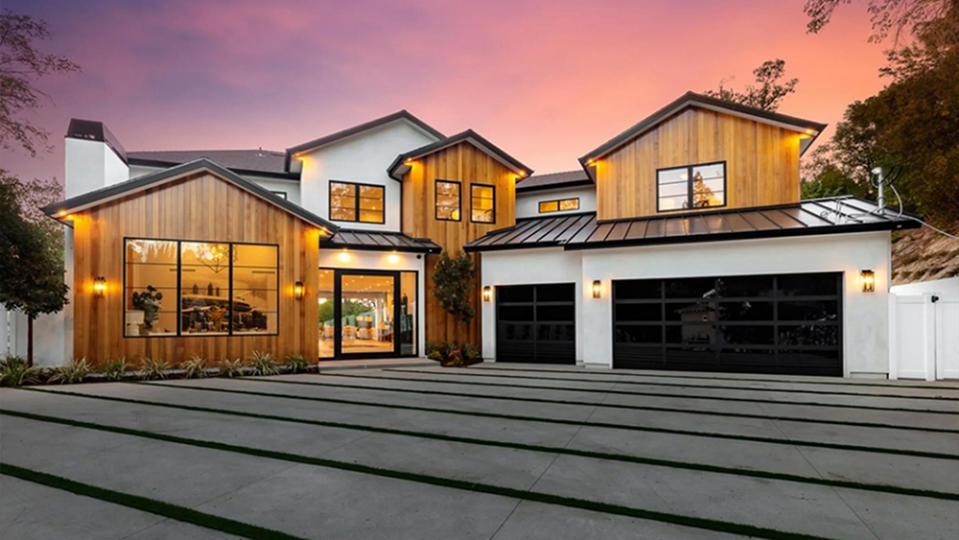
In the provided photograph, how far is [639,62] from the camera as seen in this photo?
18.3 m

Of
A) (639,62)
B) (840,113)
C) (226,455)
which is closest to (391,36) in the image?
(639,62)

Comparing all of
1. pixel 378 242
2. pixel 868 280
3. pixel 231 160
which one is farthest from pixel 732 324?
pixel 231 160

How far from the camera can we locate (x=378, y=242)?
502 inches

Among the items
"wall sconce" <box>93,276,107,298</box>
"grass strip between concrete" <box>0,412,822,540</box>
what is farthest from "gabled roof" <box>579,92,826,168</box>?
"wall sconce" <box>93,276,107,298</box>

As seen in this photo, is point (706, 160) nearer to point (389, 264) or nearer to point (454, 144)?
point (454, 144)

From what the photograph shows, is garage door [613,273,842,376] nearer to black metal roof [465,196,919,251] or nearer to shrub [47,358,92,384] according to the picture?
black metal roof [465,196,919,251]

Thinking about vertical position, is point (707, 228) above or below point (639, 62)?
below

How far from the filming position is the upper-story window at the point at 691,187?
1206 centimetres

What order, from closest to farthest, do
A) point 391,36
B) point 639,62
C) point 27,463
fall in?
point 27,463, point 391,36, point 639,62

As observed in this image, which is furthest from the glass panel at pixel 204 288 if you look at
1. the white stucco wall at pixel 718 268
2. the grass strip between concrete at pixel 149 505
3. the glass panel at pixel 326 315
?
the white stucco wall at pixel 718 268

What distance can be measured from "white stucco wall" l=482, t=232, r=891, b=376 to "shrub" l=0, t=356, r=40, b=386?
9875 mm

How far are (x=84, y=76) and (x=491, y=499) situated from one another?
13650 mm

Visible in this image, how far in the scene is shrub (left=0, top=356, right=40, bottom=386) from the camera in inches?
339

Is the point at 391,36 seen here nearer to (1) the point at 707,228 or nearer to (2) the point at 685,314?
(1) the point at 707,228
